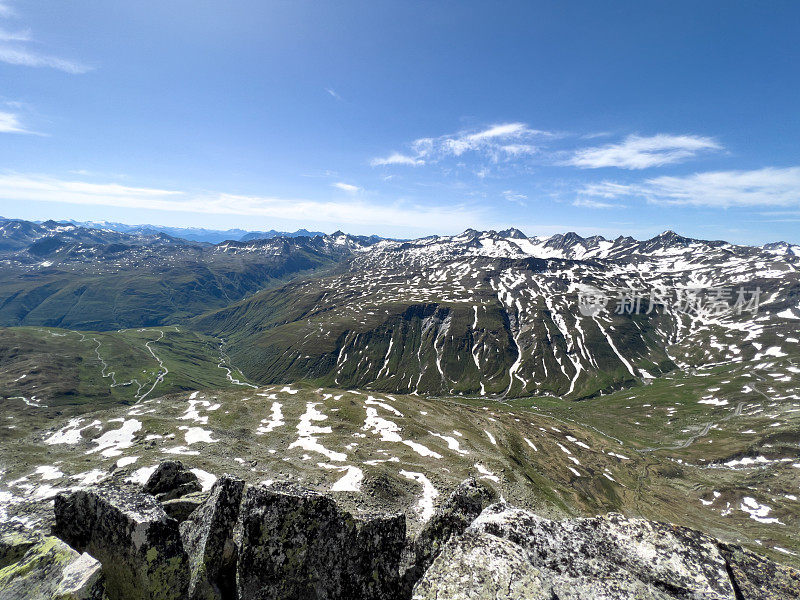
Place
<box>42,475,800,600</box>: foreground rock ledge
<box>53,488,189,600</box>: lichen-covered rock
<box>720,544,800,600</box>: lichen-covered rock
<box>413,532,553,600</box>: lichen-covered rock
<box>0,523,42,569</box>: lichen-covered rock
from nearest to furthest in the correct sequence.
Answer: <box>413,532,553,600</box>: lichen-covered rock < <box>42,475,800,600</box>: foreground rock ledge < <box>720,544,800,600</box>: lichen-covered rock < <box>0,523,42,569</box>: lichen-covered rock < <box>53,488,189,600</box>: lichen-covered rock

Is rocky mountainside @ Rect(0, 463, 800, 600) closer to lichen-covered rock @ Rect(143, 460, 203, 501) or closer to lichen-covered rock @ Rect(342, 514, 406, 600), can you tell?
lichen-covered rock @ Rect(342, 514, 406, 600)

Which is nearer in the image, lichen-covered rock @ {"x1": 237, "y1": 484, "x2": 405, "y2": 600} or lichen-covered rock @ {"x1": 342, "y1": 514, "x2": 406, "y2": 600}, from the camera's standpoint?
lichen-covered rock @ {"x1": 237, "y1": 484, "x2": 405, "y2": 600}

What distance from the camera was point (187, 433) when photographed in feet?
258

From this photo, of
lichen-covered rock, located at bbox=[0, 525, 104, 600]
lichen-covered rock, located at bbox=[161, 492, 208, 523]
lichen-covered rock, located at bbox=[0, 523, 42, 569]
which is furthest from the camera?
lichen-covered rock, located at bbox=[161, 492, 208, 523]

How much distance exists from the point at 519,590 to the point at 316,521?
308 inches

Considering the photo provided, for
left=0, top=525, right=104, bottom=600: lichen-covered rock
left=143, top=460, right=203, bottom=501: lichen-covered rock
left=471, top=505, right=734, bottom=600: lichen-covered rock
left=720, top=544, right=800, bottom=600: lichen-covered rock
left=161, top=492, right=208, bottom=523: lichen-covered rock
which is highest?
left=720, top=544, right=800, bottom=600: lichen-covered rock

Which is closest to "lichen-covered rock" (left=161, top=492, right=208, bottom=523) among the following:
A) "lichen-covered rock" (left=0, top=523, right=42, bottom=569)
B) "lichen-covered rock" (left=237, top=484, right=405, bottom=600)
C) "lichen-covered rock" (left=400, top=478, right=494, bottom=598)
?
"lichen-covered rock" (left=0, top=523, right=42, bottom=569)

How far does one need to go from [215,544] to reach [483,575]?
10539 mm

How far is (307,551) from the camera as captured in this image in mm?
11852

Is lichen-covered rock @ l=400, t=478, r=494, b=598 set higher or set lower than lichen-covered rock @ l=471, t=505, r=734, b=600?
lower

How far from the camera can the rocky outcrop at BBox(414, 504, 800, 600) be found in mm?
7199

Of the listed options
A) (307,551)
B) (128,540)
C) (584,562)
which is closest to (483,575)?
(584,562)

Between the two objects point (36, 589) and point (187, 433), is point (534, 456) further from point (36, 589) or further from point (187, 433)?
point (36, 589)

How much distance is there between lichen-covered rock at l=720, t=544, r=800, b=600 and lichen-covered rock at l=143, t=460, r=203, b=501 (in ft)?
91.3
